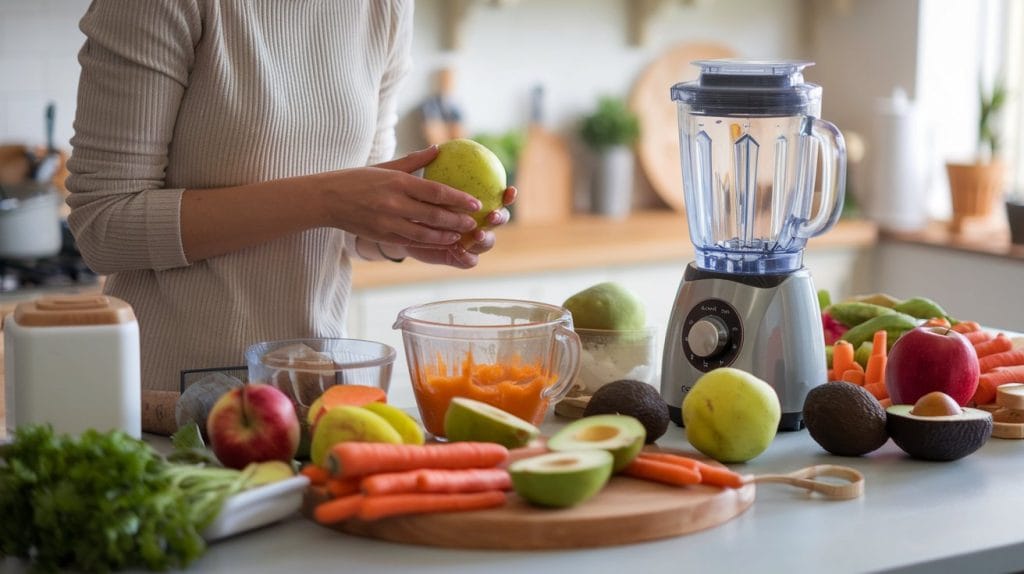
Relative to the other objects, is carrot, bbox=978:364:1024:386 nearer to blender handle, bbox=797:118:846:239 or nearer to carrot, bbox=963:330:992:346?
carrot, bbox=963:330:992:346

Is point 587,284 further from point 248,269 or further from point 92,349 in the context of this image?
point 92,349

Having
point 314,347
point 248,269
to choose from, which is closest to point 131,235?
point 248,269

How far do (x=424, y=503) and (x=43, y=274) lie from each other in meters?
1.81

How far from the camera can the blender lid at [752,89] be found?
1.52 meters

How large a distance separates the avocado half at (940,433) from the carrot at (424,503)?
49 centimetres

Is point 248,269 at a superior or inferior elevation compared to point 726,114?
inferior

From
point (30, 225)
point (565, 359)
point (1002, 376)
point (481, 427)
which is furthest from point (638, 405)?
point (30, 225)

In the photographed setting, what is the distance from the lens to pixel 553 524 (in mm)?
1102

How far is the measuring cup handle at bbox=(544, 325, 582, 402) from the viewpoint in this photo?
4.43 feet

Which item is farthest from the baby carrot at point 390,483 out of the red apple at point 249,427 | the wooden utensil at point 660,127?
the wooden utensil at point 660,127

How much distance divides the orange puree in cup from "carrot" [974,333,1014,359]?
0.65m

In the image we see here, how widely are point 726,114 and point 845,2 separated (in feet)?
7.95

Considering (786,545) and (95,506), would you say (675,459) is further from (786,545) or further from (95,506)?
→ (95,506)

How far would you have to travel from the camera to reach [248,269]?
1.65 meters
